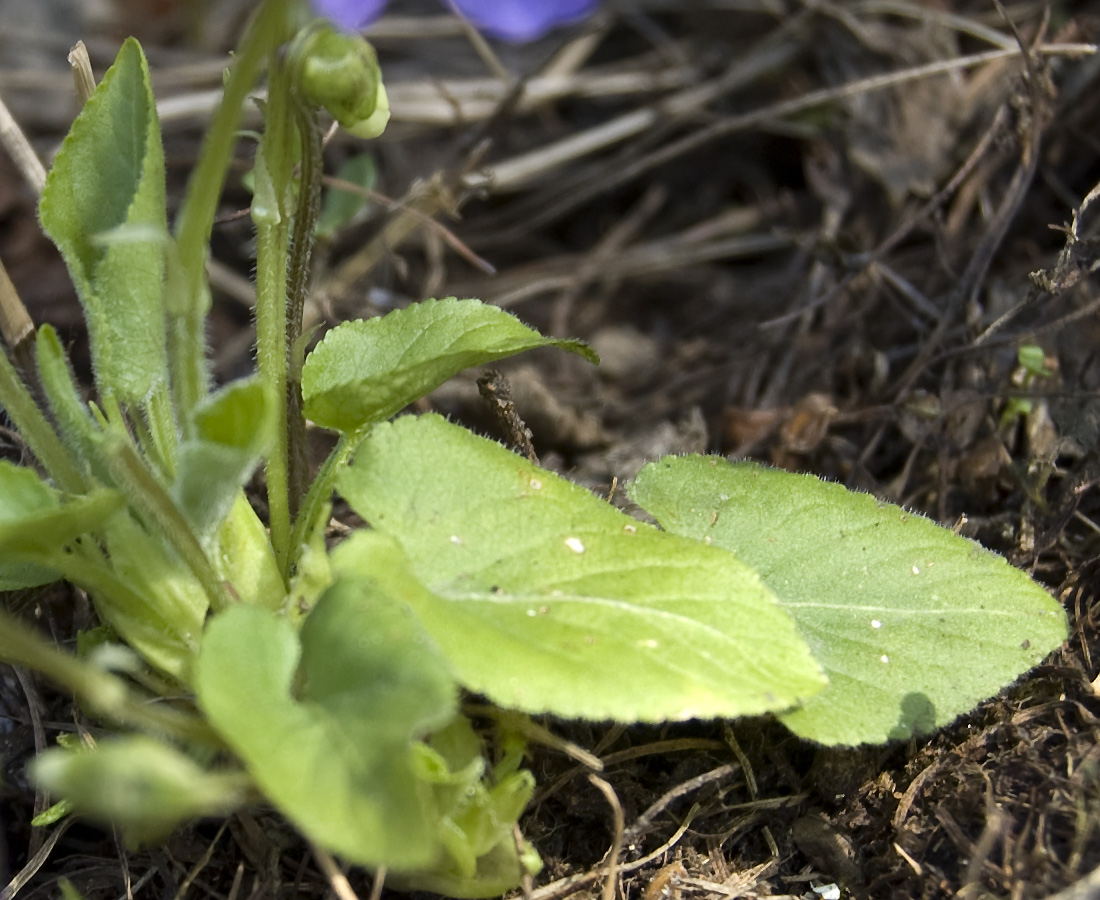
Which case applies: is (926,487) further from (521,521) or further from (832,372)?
(521,521)

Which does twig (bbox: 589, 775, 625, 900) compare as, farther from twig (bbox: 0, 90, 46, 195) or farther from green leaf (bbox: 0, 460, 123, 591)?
twig (bbox: 0, 90, 46, 195)

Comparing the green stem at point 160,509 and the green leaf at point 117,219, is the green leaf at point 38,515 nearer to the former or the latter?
the green stem at point 160,509

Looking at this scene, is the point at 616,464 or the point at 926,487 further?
the point at 616,464

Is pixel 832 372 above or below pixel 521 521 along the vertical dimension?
below

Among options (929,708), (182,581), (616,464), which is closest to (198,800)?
(182,581)

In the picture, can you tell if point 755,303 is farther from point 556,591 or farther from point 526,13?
point 556,591

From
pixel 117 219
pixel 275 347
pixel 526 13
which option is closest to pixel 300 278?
Answer: pixel 275 347

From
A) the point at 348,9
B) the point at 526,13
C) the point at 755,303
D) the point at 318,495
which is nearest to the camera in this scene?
the point at 318,495
